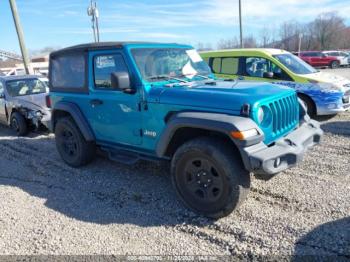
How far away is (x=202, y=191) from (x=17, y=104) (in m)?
6.45

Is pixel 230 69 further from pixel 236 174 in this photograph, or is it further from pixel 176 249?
pixel 176 249

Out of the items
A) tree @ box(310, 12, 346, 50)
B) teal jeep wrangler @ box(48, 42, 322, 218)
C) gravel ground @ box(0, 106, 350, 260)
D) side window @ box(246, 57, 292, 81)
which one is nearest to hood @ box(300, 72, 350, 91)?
side window @ box(246, 57, 292, 81)

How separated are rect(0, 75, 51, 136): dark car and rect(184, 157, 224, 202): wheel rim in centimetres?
492

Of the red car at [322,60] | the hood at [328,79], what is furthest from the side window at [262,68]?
the red car at [322,60]

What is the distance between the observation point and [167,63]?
441 cm

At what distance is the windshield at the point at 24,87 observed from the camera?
8.58 meters

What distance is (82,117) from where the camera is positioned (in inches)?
198

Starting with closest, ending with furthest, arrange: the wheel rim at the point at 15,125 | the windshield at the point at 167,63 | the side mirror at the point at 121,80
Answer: the side mirror at the point at 121,80
the windshield at the point at 167,63
the wheel rim at the point at 15,125

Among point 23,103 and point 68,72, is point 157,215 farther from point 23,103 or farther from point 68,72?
point 23,103

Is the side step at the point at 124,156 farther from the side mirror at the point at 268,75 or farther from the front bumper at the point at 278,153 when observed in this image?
the side mirror at the point at 268,75

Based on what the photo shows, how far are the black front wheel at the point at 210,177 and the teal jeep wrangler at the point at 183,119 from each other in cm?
1

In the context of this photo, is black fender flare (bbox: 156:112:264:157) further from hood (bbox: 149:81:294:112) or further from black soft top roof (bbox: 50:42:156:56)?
black soft top roof (bbox: 50:42:156:56)

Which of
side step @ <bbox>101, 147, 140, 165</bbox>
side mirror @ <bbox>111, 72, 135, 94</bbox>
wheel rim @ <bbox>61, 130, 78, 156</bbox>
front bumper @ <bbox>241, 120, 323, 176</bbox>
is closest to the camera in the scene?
front bumper @ <bbox>241, 120, 323, 176</bbox>

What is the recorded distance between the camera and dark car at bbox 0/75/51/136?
781 cm
